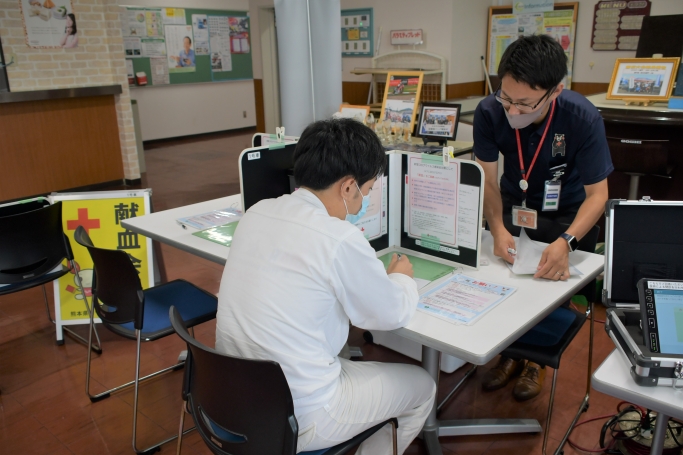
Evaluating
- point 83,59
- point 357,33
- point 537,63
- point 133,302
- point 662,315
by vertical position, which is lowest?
point 133,302

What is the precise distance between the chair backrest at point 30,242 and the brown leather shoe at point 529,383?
2217mm

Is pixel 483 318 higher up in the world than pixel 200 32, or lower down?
lower down

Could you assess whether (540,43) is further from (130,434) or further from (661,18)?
(661,18)

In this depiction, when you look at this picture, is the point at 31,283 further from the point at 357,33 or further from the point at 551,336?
the point at 357,33

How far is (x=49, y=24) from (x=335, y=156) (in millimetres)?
4931

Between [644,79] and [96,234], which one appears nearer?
[96,234]

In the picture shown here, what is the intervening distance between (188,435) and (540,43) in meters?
1.95

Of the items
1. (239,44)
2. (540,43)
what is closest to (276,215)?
(540,43)

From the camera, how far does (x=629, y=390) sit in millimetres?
1214

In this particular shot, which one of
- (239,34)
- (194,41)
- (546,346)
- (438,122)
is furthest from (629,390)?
(239,34)

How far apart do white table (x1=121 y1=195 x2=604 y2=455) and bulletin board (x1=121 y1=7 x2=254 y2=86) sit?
6168 millimetres

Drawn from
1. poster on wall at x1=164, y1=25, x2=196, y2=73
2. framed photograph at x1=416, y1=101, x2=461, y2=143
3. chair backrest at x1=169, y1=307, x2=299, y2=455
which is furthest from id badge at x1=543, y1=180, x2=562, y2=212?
poster on wall at x1=164, y1=25, x2=196, y2=73

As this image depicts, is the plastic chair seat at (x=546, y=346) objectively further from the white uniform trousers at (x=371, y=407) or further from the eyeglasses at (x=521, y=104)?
the eyeglasses at (x=521, y=104)

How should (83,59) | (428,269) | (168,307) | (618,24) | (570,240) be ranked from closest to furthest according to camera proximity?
(570,240) → (428,269) → (168,307) → (83,59) → (618,24)
